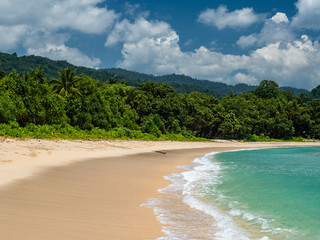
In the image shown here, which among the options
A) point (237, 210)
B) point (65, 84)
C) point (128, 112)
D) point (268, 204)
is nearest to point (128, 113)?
point (128, 112)

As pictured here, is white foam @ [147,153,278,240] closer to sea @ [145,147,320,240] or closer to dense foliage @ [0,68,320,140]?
sea @ [145,147,320,240]

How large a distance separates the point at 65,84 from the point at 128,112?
32.5 ft

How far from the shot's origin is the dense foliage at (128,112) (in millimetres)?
27969

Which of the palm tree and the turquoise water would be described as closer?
the turquoise water

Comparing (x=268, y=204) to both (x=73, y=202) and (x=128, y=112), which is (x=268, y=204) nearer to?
(x=73, y=202)

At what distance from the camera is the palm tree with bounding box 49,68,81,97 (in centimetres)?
3991

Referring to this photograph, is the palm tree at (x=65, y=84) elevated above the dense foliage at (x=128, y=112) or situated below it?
above

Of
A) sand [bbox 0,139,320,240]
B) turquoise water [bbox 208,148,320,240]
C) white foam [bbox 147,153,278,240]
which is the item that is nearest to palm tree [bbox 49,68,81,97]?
sand [bbox 0,139,320,240]

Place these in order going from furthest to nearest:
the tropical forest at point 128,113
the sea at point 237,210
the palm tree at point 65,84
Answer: the palm tree at point 65,84 < the tropical forest at point 128,113 < the sea at point 237,210

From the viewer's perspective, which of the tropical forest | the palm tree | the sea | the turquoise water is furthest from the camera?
the palm tree

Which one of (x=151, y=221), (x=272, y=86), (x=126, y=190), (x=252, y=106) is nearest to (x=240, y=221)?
(x=151, y=221)

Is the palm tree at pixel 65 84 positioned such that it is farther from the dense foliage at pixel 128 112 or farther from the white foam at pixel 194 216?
the white foam at pixel 194 216

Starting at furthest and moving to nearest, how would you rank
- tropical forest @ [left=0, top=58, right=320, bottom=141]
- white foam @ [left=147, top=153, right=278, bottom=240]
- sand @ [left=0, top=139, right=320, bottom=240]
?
tropical forest @ [left=0, top=58, right=320, bottom=141], white foam @ [left=147, top=153, right=278, bottom=240], sand @ [left=0, top=139, right=320, bottom=240]

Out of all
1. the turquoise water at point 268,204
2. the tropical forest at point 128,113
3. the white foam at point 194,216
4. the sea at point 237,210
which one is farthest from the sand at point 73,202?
the tropical forest at point 128,113
